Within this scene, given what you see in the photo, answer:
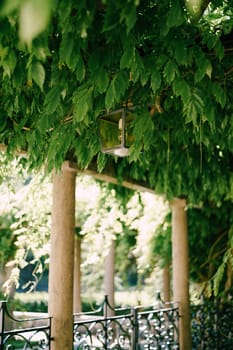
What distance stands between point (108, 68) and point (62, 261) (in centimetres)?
216

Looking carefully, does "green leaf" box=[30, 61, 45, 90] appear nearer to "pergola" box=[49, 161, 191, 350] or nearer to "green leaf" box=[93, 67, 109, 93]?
"green leaf" box=[93, 67, 109, 93]

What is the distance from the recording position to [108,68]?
Answer: 218 cm

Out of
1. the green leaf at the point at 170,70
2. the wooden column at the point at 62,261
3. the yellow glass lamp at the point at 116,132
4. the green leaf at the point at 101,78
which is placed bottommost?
the wooden column at the point at 62,261

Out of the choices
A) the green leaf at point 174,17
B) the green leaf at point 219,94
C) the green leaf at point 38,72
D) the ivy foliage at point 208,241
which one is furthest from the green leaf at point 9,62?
the ivy foliage at point 208,241

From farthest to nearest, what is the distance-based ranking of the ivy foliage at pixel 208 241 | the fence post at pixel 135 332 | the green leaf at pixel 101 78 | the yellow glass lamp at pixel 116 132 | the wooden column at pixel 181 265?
the ivy foliage at pixel 208 241 → the wooden column at pixel 181 265 → the fence post at pixel 135 332 → the yellow glass lamp at pixel 116 132 → the green leaf at pixel 101 78

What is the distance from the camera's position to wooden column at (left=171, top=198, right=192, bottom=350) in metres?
5.67

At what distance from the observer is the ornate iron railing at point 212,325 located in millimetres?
6301

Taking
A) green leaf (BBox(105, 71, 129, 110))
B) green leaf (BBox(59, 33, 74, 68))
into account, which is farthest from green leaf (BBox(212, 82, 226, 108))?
green leaf (BBox(59, 33, 74, 68))

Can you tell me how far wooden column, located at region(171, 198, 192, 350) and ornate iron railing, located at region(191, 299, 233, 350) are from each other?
20.1 inches

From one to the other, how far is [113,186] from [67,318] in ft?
7.03

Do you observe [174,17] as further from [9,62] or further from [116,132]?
[116,132]

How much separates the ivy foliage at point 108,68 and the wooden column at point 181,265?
240 centimetres

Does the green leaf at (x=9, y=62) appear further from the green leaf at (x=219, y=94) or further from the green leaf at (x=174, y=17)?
the green leaf at (x=219, y=94)

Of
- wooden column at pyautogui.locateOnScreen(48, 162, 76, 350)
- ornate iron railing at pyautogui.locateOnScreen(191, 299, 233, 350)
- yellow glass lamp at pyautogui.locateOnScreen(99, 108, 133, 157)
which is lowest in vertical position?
ornate iron railing at pyautogui.locateOnScreen(191, 299, 233, 350)
